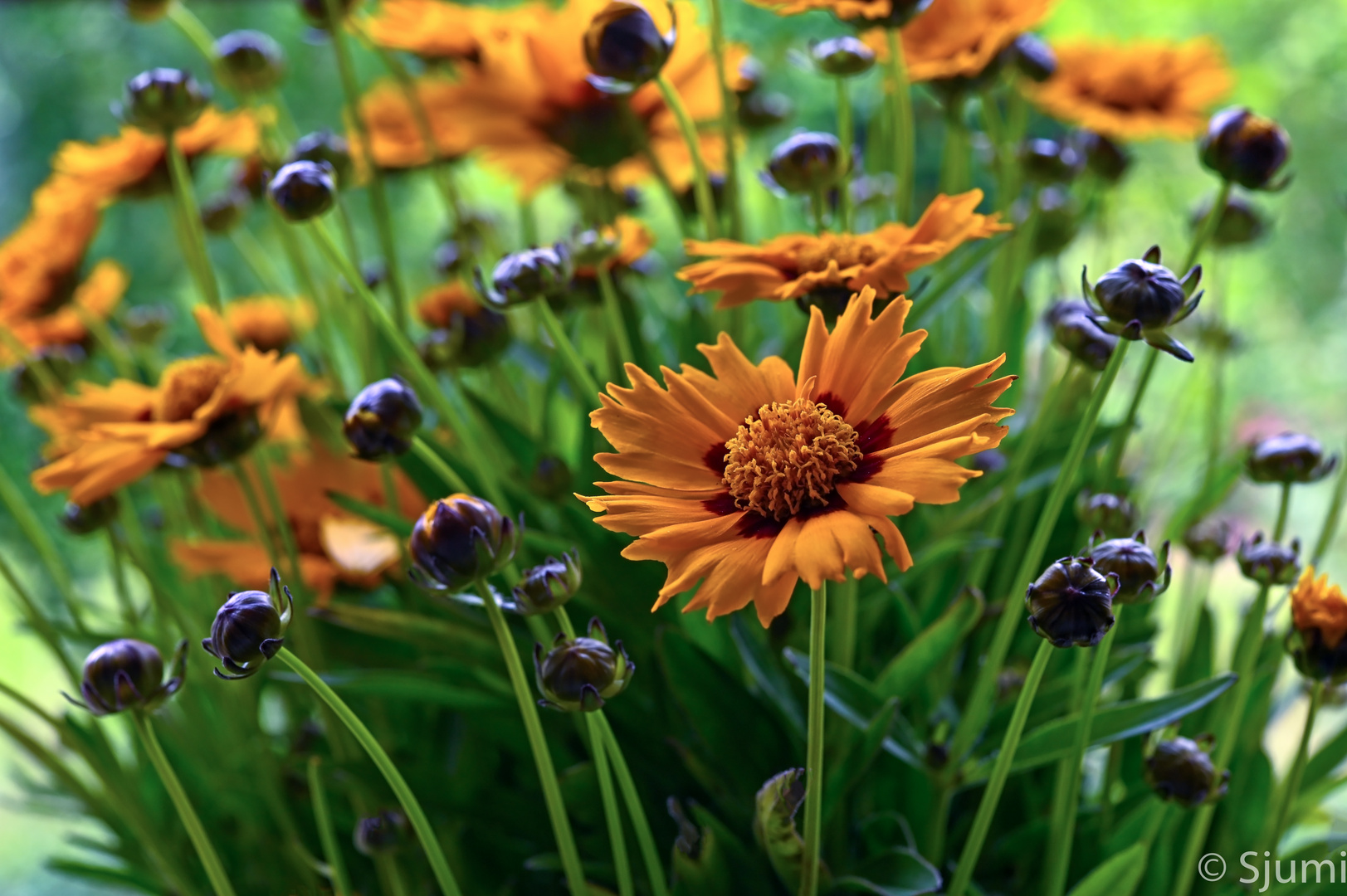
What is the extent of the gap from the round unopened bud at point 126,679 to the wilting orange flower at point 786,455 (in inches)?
4.7

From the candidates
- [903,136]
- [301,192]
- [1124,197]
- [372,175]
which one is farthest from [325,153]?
[1124,197]

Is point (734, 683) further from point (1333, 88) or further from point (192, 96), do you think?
point (1333, 88)

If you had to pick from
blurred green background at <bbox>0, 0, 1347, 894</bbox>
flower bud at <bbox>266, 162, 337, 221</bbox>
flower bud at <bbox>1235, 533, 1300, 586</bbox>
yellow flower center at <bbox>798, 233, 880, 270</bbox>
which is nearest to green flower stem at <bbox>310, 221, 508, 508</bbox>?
flower bud at <bbox>266, 162, 337, 221</bbox>

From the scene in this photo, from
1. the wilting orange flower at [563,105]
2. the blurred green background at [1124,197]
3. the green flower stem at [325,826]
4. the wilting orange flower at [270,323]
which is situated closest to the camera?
the green flower stem at [325,826]

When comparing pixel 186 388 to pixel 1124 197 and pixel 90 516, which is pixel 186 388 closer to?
pixel 90 516

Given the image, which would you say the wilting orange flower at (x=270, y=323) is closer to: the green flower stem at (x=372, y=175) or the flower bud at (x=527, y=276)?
the green flower stem at (x=372, y=175)

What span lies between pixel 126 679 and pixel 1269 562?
0.98 ft

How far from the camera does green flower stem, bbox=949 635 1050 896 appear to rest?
9.3 inches

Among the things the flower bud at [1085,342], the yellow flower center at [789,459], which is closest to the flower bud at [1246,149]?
the flower bud at [1085,342]

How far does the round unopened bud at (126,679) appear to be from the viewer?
263 millimetres

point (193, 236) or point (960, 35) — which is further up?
point (960, 35)

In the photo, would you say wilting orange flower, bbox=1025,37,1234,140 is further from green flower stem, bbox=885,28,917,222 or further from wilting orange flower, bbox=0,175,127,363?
wilting orange flower, bbox=0,175,127,363

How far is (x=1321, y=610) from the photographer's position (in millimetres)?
276

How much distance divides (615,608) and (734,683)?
2.6 inches
